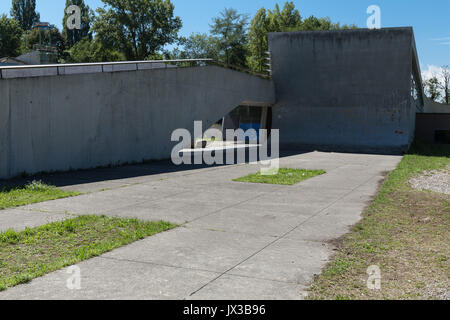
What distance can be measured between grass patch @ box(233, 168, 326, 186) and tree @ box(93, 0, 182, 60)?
4962 cm

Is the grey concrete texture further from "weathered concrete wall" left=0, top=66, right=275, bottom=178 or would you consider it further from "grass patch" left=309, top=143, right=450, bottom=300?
"weathered concrete wall" left=0, top=66, right=275, bottom=178

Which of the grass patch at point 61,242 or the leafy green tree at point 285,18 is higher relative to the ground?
the leafy green tree at point 285,18

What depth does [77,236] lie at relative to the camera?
6316 millimetres

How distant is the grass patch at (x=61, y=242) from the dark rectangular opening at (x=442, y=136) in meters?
33.9

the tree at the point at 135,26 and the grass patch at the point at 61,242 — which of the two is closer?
the grass patch at the point at 61,242

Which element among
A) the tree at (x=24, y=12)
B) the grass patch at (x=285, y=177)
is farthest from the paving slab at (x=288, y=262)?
→ the tree at (x=24, y=12)

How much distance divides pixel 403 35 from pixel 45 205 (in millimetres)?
23740

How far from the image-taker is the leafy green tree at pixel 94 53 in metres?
58.7

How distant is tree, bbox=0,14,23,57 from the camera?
6519 cm

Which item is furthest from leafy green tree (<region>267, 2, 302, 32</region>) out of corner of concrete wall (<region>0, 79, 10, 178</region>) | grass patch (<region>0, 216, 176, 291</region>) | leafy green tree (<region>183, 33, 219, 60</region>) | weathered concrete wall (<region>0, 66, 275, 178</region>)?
grass patch (<region>0, 216, 176, 291</region>)

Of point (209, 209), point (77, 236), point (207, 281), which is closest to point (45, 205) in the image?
point (77, 236)

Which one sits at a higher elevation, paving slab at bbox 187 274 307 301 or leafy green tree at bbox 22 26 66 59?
leafy green tree at bbox 22 26 66 59

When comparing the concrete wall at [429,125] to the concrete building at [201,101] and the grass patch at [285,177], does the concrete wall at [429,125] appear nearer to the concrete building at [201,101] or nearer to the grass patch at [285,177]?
the concrete building at [201,101]
